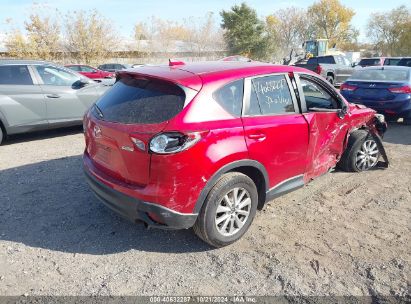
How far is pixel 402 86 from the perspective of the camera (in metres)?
7.75

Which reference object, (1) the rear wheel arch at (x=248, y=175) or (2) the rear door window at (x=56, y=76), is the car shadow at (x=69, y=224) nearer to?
(1) the rear wheel arch at (x=248, y=175)

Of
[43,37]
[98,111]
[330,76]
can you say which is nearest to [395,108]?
[98,111]

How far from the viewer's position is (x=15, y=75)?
21.6 ft

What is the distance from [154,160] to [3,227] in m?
2.07

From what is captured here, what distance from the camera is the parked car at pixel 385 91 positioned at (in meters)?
7.76

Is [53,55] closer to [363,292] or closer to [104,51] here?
[104,51]

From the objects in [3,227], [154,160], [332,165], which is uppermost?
[154,160]

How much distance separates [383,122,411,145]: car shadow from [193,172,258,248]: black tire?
5099 millimetres

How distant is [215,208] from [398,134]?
20.4 ft

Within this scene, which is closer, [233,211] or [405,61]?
[233,211]

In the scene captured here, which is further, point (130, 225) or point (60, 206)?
point (60, 206)

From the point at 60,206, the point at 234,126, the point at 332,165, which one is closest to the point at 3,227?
the point at 60,206

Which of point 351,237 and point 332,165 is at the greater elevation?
point 332,165

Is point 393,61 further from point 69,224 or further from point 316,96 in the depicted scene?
point 69,224
